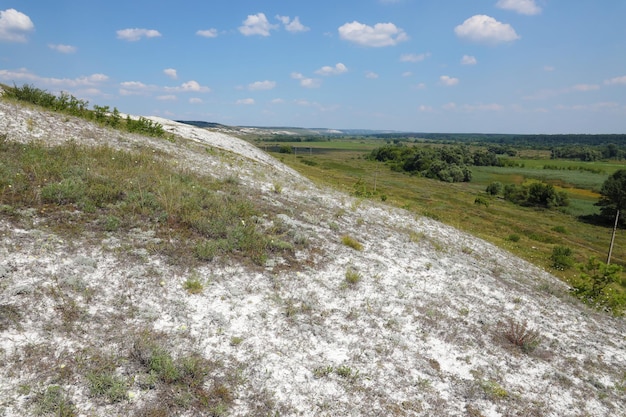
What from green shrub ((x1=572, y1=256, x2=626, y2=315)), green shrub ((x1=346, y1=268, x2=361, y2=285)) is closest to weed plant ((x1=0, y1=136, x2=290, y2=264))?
green shrub ((x1=346, y1=268, x2=361, y2=285))

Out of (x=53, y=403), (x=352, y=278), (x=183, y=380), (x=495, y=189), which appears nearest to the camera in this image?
(x=53, y=403)

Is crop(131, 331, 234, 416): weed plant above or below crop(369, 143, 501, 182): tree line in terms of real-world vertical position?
below

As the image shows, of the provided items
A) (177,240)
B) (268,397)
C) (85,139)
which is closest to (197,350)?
(268,397)

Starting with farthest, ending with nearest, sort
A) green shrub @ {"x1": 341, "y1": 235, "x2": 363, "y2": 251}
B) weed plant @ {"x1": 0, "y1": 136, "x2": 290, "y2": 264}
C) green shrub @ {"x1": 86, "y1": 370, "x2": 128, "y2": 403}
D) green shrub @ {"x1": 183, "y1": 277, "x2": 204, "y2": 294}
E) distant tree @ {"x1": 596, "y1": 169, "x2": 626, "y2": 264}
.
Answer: distant tree @ {"x1": 596, "y1": 169, "x2": 626, "y2": 264}, green shrub @ {"x1": 341, "y1": 235, "x2": 363, "y2": 251}, weed plant @ {"x1": 0, "y1": 136, "x2": 290, "y2": 264}, green shrub @ {"x1": 183, "y1": 277, "x2": 204, "y2": 294}, green shrub @ {"x1": 86, "y1": 370, "x2": 128, "y2": 403}

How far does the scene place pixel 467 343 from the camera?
8250mm

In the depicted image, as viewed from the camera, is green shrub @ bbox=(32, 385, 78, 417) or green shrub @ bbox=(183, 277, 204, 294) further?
green shrub @ bbox=(183, 277, 204, 294)

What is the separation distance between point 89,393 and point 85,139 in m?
16.4

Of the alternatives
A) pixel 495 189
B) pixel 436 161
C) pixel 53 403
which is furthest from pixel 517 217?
pixel 53 403

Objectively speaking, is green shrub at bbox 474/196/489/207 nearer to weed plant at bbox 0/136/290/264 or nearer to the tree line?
the tree line

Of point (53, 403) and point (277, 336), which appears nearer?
point (53, 403)

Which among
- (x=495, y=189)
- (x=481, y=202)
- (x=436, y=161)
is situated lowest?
(x=481, y=202)

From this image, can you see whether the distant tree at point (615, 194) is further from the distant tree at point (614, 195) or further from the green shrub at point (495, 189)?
the green shrub at point (495, 189)

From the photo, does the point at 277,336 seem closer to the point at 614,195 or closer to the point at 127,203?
the point at 127,203

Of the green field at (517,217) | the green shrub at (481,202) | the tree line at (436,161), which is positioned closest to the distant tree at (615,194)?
the green field at (517,217)
